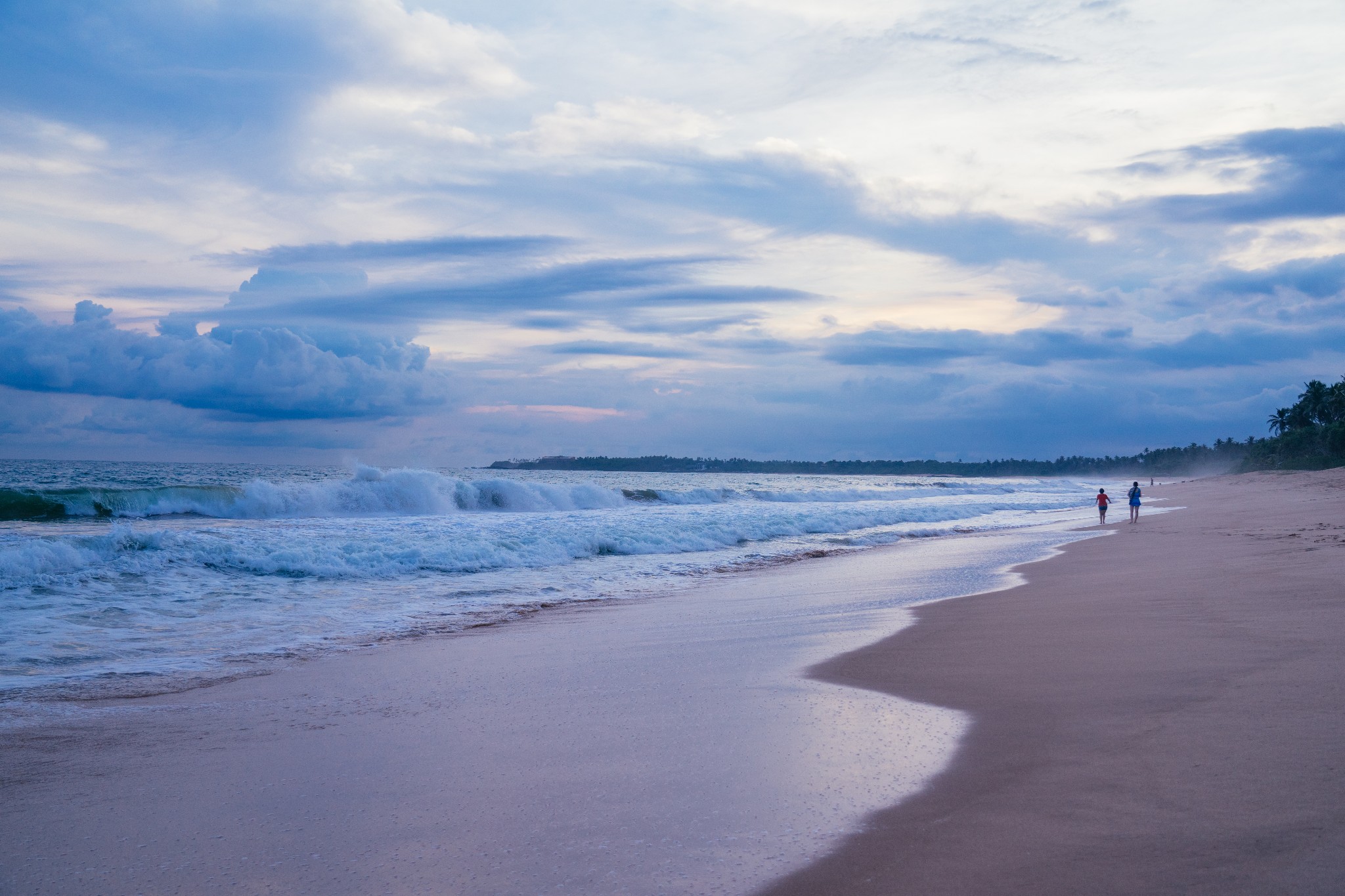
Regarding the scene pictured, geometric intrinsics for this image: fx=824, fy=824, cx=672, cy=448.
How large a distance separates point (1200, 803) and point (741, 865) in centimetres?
183

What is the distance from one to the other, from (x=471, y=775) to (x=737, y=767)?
4.34 feet

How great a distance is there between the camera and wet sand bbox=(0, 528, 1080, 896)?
3.10 metres

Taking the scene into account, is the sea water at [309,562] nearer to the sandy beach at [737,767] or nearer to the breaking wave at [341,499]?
the breaking wave at [341,499]

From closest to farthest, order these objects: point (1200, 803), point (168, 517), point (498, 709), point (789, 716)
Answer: point (1200, 803)
point (789, 716)
point (498, 709)
point (168, 517)

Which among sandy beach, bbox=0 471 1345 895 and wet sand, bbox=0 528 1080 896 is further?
wet sand, bbox=0 528 1080 896

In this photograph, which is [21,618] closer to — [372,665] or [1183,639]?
[372,665]

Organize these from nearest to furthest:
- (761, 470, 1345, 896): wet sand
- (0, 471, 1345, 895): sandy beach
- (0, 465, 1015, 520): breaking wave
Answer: (761, 470, 1345, 896): wet sand → (0, 471, 1345, 895): sandy beach → (0, 465, 1015, 520): breaking wave

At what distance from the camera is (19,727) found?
5.26 metres

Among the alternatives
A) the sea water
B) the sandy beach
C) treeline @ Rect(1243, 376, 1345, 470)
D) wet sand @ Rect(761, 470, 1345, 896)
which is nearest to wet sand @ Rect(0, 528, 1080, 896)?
the sandy beach

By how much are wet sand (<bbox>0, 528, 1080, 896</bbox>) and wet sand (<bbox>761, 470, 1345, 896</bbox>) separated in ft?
0.90

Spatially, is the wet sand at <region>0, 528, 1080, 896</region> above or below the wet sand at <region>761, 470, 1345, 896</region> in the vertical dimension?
below

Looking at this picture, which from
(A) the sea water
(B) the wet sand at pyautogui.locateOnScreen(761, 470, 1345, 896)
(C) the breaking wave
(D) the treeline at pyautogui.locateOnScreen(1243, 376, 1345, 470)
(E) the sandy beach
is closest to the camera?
(B) the wet sand at pyautogui.locateOnScreen(761, 470, 1345, 896)

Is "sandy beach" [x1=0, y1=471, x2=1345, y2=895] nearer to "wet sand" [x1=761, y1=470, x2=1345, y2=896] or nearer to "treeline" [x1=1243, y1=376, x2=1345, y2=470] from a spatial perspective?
"wet sand" [x1=761, y1=470, x2=1345, y2=896]

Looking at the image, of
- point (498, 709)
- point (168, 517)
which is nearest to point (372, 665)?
point (498, 709)
